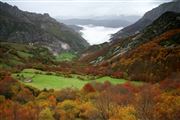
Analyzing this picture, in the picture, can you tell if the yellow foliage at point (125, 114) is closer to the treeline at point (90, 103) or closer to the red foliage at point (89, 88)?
the treeline at point (90, 103)

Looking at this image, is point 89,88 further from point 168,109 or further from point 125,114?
point 125,114

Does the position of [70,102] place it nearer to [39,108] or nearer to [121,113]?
[39,108]

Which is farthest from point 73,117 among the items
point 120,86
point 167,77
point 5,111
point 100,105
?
point 167,77

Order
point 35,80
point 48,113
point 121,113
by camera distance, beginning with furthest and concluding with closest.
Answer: point 35,80 → point 48,113 → point 121,113

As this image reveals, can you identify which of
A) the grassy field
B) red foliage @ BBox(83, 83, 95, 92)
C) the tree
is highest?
the grassy field

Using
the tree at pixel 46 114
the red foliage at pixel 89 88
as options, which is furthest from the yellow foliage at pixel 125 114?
the red foliage at pixel 89 88

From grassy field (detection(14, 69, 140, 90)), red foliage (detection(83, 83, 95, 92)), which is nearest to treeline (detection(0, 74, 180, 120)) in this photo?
red foliage (detection(83, 83, 95, 92))

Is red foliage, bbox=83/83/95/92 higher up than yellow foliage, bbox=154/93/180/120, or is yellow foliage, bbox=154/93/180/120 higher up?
red foliage, bbox=83/83/95/92

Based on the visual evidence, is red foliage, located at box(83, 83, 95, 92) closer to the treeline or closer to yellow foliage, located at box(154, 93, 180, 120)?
the treeline

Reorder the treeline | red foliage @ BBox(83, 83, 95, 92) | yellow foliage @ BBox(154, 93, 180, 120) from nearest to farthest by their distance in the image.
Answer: yellow foliage @ BBox(154, 93, 180, 120)
the treeline
red foliage @ BBox(83, 83, 95, 92)
